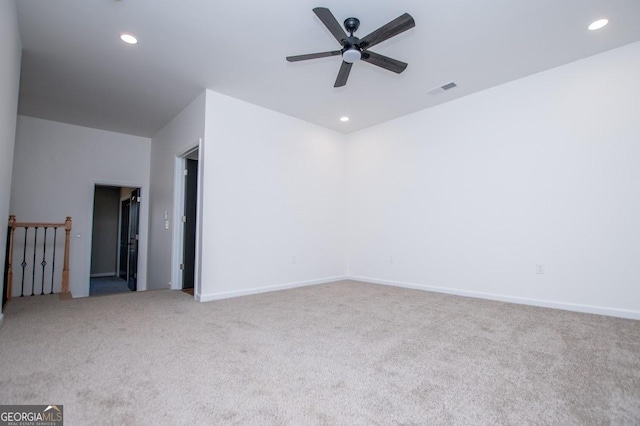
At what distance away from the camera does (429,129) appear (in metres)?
4.67

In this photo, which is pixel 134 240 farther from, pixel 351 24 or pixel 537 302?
pixel 537 302

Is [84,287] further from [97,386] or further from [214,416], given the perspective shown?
[214,416]

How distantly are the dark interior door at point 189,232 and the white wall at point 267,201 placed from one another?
97 centimetres

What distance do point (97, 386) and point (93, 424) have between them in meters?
0.41

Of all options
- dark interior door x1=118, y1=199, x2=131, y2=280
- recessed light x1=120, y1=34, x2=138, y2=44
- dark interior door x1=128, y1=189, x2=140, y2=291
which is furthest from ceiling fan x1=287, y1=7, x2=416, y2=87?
dark interior door x1=118, y1=199, x2=131, y2=280

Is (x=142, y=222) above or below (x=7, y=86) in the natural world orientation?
below

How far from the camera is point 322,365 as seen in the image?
2.00 meters

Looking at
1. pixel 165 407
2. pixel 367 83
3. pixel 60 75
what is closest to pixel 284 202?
pixel 367 83

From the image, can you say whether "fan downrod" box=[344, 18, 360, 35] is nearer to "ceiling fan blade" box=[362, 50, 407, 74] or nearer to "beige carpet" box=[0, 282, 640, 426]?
"ceiling fan blade" box=[362, 50, 407, 74]

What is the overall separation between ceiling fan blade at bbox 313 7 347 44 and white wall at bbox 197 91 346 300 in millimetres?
2253

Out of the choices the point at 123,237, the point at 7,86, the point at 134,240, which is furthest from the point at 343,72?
the point at 123,237

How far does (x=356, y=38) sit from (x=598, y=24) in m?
2.29

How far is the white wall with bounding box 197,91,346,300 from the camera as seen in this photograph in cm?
403

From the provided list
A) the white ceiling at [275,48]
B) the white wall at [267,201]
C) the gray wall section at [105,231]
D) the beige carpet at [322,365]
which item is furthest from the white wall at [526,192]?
the gray wall section at [105,231]
